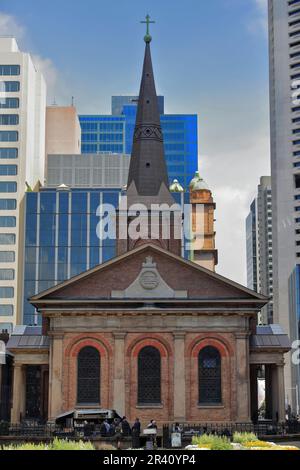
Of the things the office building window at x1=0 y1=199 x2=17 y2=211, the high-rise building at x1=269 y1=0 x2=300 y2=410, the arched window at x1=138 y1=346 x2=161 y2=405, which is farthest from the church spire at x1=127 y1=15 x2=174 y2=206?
the high-rise building at x1=269 y1=0 x2=300 y2=410

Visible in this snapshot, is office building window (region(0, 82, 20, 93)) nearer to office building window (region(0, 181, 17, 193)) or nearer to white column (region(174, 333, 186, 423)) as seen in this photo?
office building window (region(0, 181, 17, 193))

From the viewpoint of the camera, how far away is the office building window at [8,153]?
414 ft

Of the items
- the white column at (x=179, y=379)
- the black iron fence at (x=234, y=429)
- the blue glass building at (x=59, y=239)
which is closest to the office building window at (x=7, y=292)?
the blue glass building at (x=59, y=239)

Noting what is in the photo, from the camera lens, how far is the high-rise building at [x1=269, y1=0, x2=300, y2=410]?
15012 cm

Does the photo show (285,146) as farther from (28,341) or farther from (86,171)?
(28,341)

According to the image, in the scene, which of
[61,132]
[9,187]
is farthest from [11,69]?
[61,132]

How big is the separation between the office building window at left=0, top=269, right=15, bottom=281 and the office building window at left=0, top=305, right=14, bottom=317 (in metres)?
4.25

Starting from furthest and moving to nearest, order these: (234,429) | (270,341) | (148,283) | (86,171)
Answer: (86,171) → (270,341) → (148,283) → (234,429)

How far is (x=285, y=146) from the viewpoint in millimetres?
152750

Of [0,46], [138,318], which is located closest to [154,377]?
[138,318]

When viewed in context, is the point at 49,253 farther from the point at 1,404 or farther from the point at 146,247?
the point at 146,247

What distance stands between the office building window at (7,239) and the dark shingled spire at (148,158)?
5864cm

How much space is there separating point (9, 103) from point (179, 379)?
82506 millimetres
